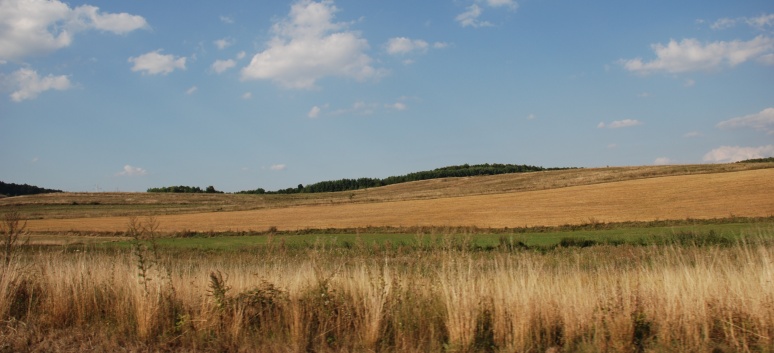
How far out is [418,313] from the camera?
647cm

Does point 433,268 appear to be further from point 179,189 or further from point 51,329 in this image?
point 179,189

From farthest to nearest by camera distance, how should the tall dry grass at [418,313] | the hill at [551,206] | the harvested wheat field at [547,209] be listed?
1. the hill at [551,206]
2. the harvested wheat field at [547,209]
3. the tall dry grass at [418,313]

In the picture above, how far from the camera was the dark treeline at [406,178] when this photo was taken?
15288 cm

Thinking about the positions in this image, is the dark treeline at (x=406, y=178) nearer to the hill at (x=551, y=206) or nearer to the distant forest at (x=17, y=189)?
the distant forest at (x=17, y=189)

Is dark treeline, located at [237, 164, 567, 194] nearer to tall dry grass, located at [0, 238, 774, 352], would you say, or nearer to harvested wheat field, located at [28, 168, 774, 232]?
harvested wheat field, located at [28, 168, 774, 232]

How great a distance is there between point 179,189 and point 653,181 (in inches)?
5133

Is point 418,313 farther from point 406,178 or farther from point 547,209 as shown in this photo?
point 406,178

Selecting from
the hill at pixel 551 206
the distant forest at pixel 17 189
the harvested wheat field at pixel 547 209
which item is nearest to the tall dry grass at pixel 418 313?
the harvested wheat field at pixel 547 209

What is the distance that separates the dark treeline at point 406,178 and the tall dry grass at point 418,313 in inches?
5600

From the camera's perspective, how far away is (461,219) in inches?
1821

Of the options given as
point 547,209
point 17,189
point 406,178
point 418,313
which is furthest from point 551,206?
point 17,189

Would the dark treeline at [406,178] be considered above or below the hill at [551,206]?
above

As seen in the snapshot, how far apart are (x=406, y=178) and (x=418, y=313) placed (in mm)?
154272

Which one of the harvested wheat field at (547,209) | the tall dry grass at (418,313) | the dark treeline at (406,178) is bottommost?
the harvested wheat field at (547,209)
